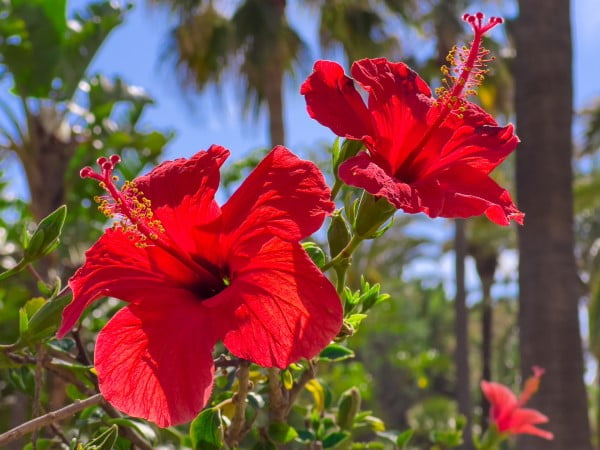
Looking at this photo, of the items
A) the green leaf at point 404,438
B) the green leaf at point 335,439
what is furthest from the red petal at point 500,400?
the green leaf at point 335,439

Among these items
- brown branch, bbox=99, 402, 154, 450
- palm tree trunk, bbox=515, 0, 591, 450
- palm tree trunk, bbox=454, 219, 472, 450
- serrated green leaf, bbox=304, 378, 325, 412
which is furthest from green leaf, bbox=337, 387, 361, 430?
palm tree trunk, bbox=454, 219, 472, 450

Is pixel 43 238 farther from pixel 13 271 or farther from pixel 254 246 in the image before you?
pixel 254 246

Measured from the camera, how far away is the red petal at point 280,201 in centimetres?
67

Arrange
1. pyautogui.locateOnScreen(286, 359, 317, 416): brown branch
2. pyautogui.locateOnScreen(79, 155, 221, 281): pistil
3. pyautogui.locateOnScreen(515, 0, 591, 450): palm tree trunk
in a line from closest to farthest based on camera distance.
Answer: pyautogui.locateOnScreen(79, 155, 221, 281): pistil → pyautogui.locateOnScreen(286, 359, 317, 416): brown branch → pyautogui.locateOnScreen(515, 0, 591, 450): palm tree trunk

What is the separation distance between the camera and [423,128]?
787 millimetres

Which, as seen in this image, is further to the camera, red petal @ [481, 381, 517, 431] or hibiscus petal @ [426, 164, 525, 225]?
red petal @ [481, 381, 517, 431]

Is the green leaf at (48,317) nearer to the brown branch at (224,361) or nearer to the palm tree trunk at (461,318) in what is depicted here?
the brown branch at (224,361)

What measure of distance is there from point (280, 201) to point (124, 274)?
0.17 m

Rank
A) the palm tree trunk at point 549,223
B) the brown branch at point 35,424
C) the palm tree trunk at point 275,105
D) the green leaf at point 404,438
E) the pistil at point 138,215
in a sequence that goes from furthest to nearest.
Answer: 1. the palm tree trunk at point 275,105
2. the palm tree trunk at point 549,223
3. the green leaf at point 404,438
4. the pistil at point 138,215
5. the brown branch at point 35,424

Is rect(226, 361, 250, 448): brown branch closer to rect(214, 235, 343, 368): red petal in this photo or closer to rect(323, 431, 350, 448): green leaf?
rect(214, 235, 343, 368): red petal

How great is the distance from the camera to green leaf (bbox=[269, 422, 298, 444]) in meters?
0.88

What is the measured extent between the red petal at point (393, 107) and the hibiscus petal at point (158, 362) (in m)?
0.26

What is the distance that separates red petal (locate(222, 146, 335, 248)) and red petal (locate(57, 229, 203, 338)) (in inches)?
3.0

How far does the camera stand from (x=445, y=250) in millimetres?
A: 14250
